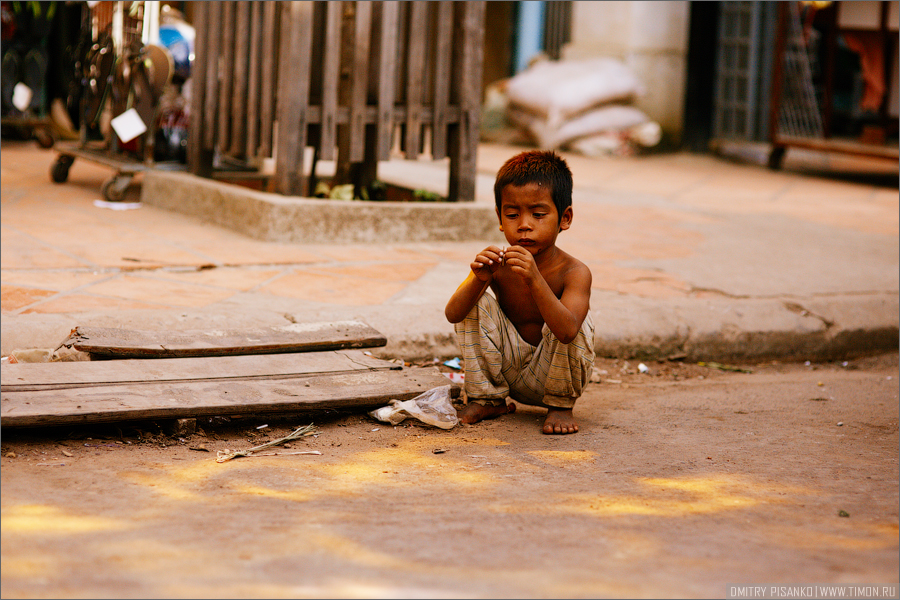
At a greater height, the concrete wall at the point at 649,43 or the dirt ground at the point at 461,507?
the concrete wall at the point at 649,43

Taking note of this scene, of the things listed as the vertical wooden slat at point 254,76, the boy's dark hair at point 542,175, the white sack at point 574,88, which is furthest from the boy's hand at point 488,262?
the white sack at point 574,88

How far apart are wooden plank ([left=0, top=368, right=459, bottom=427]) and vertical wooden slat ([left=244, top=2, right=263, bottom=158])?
8.32 feet

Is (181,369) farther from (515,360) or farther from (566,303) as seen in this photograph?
(566,303)

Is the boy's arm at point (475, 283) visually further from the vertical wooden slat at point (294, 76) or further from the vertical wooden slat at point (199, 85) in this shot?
the vertical wooden slat at point (199, 85)

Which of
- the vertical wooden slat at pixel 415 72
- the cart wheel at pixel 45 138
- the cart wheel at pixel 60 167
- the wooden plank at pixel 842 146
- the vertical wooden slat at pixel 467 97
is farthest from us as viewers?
the wooden plank at pixel 842 146

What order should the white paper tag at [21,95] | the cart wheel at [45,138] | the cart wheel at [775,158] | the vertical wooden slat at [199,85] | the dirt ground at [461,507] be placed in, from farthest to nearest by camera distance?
1. the cart wheel at [775,158]
2. the cart wheel at [45,138]
3. the white paper tag at [21,95]
4. the vertical wooden slat at [199,85]
5. the dirt ground at [461,507]

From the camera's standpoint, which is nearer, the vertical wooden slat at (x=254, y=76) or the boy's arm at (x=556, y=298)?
the boy's arm at (x=556, y=298)

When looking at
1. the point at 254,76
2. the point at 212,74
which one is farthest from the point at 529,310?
the point at 212,74

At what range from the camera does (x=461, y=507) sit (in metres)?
1.88

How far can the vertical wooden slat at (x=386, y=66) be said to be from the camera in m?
4.65

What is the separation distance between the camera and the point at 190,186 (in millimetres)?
5238

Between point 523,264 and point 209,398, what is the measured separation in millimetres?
879

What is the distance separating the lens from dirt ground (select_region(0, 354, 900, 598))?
1508mm

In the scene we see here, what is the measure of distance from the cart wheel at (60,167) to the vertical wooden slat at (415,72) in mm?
2693
